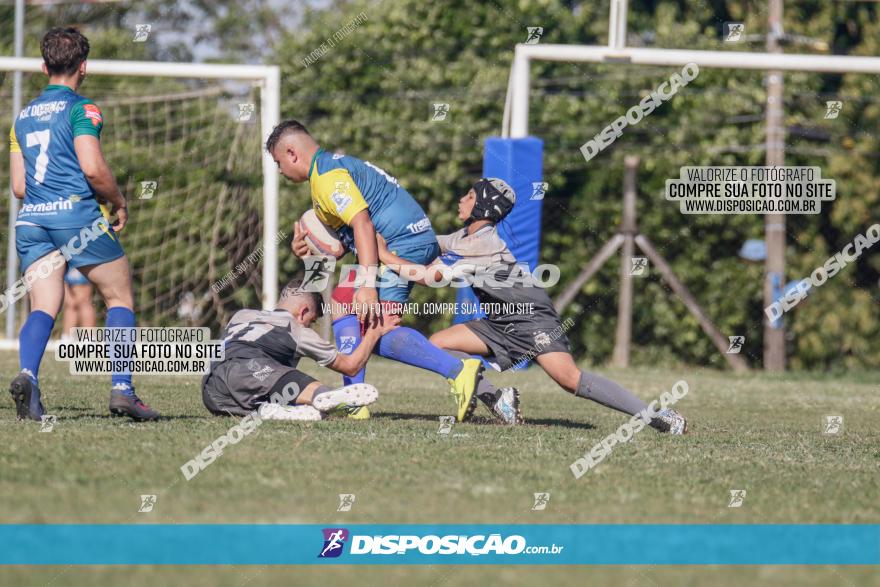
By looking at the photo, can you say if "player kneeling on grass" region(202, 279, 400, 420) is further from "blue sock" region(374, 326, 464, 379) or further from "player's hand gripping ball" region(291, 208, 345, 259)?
"player's hand gripping ball" region(291, 208, 345, 259)

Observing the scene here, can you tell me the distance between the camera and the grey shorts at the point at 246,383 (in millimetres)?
6637

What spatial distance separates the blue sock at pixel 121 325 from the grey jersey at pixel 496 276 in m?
1.87

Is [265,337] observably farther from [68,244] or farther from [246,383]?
[68,244]

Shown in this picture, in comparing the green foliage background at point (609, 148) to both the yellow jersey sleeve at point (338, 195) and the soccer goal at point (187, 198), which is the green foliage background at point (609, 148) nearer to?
the soccer goal at point (187, 198)

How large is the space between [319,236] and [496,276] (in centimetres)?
107

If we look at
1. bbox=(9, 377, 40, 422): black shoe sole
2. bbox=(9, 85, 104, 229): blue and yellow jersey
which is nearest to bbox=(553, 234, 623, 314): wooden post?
bbox=(9, 85, 104, 229): blue and yellow jersey

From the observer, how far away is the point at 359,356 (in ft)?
21.8

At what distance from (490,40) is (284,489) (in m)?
12.5

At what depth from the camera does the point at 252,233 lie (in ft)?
46.2

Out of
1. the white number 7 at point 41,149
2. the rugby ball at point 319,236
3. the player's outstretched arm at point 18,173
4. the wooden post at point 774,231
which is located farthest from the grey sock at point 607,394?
the wooden post at point 774,231

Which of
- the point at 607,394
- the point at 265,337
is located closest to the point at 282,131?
the point at 265,337

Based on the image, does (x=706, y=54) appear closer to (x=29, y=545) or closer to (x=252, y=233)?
(x=252, y=233)

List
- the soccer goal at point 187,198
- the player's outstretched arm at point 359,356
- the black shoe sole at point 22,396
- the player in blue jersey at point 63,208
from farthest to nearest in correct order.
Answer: the soccer goal at point 187,198
the player's outstretched arm at point 359,356
the player in blue jersey at point 63,208
the black shoe sole at point 22,396

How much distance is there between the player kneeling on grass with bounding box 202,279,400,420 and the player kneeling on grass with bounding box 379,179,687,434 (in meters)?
0.51
